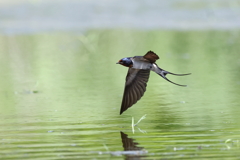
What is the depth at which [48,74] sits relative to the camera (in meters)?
10.9

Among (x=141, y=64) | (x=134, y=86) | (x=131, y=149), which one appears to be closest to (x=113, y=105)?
(x=134, y=86)

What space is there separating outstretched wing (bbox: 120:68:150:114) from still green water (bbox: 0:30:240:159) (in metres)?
0.20

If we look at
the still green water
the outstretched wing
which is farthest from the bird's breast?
the still green water

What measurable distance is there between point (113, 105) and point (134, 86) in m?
1.05

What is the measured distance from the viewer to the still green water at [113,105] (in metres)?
5.27

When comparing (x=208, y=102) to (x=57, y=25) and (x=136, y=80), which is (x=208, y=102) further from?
(x=57, y=25)

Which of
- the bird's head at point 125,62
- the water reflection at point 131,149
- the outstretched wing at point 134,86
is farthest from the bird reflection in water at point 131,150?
the outstretched wing at point 134,86

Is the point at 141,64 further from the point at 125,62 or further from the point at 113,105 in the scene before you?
the point at 113,105

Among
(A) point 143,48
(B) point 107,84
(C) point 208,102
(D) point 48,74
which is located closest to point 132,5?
(A) point 143,48

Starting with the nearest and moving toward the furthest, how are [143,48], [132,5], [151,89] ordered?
[151,89] < [143,48] < [132,5]

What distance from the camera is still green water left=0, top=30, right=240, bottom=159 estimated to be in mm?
5266

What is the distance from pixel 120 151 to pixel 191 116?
67.6 inches

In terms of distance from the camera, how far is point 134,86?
666cm

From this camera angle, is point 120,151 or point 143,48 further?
point 143,48
